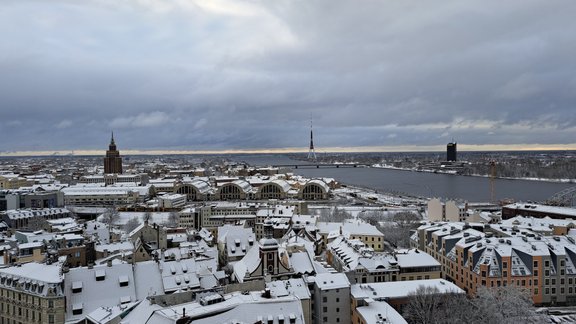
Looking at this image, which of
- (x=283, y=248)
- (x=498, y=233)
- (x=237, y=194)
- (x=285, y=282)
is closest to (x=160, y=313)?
(x=285, y=282)

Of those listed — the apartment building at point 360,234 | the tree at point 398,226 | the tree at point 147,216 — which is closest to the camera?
the apartment building at point 360,234

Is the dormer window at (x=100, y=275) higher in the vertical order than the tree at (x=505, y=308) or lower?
higher

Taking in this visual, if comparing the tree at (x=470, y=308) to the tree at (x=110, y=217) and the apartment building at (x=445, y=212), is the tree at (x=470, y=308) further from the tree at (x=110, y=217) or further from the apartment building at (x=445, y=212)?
the tree at (x=110, y=217)

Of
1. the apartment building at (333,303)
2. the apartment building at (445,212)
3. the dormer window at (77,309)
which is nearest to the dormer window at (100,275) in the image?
the dormer window at (77,309)

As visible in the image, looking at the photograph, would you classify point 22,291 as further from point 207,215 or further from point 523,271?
point 207,215

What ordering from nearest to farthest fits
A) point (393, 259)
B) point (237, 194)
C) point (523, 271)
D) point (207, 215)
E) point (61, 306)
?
point (61, 306) → point (523, 271) → point (393, 259) → point (207, 215) → point (237, 194)

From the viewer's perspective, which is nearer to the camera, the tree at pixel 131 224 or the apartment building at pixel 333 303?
the apartment building at pixel 333 303

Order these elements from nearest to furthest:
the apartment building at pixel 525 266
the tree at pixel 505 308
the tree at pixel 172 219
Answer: the tree at pixel 505 308 → the apartment building at pixel 525 266 → the tree at pixel 172 219

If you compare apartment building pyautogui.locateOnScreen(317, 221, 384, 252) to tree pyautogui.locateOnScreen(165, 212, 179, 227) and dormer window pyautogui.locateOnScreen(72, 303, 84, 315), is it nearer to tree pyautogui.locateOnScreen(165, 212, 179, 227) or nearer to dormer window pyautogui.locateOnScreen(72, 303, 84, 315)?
tree pyautogui.locateOnScreen(165, 212, 179, 227)

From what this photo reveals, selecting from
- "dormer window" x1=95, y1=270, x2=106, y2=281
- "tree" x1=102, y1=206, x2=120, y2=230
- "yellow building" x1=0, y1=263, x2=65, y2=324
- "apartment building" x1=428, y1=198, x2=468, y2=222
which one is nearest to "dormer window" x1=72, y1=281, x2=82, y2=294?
"yellow building" x1=0, y1=263, x2=65, y2=324

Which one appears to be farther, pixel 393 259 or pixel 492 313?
pixel 393 259

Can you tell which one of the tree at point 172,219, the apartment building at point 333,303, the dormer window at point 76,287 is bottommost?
the tree at point 172,219
